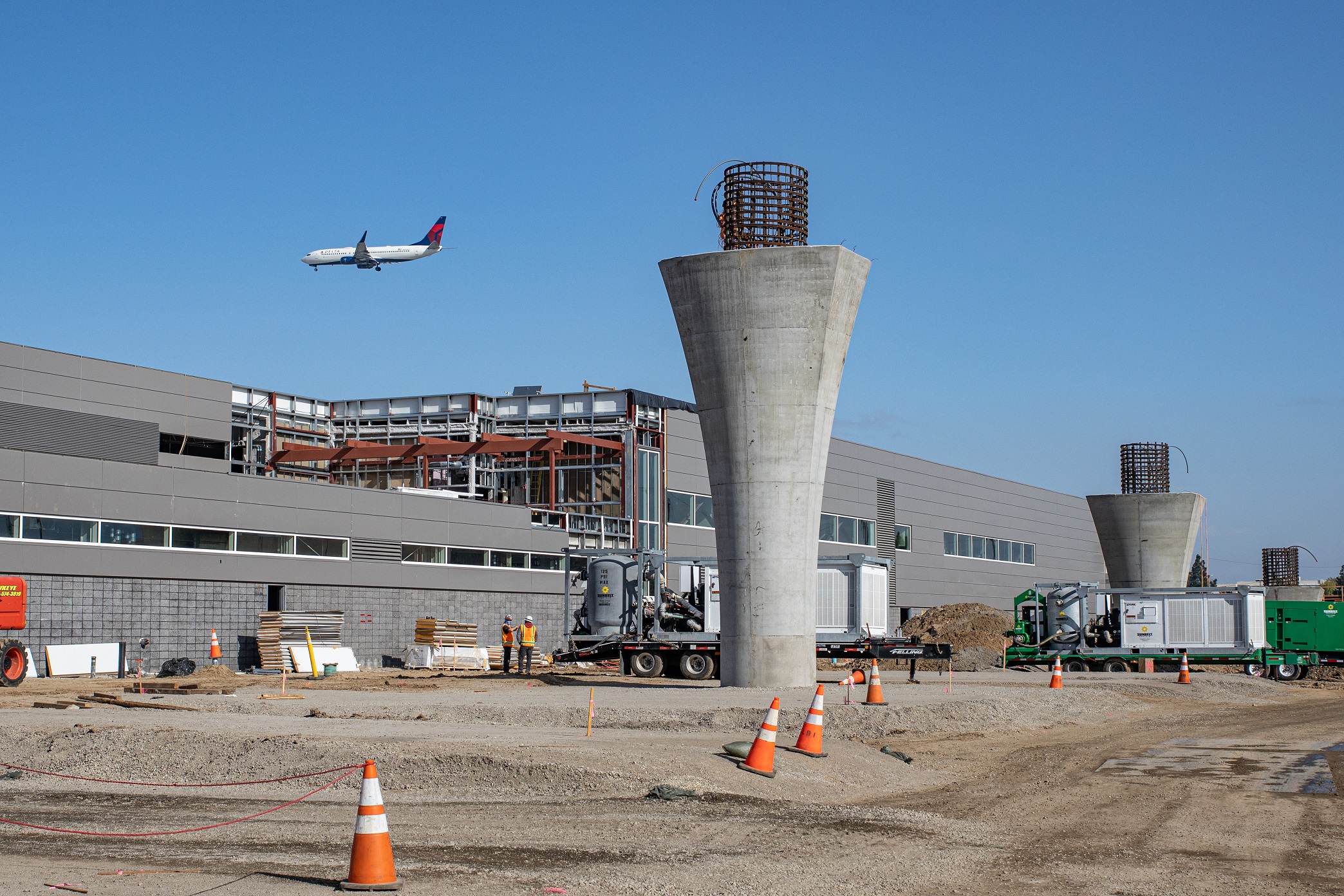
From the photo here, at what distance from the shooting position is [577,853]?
32.4 ft

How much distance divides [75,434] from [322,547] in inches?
326

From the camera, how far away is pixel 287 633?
123 feet

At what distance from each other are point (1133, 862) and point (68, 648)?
28607 mm

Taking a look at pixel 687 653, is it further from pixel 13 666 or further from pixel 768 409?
pixel 13 666

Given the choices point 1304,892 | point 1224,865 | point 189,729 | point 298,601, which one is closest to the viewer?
point 1304,892

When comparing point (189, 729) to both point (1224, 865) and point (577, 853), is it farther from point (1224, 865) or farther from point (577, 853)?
point (1224, 865)

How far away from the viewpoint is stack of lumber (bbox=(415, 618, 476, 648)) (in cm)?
4194

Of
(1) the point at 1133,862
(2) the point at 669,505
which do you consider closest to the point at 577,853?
(1) the point at 1133,862

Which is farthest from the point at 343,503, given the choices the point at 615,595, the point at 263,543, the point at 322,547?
the point at 615,595

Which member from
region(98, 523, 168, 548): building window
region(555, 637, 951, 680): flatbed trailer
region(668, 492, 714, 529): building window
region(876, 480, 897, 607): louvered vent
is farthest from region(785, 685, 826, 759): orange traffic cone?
region(876, 480, 897, 607): louvered vent

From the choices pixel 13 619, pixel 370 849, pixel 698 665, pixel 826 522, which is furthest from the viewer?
pixel 826 522

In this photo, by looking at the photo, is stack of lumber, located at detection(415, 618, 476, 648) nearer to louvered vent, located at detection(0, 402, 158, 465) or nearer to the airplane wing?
louvered vent, located at detection(0, 402, 158, 465)

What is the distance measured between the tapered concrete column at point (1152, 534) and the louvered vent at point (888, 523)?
14.0 m

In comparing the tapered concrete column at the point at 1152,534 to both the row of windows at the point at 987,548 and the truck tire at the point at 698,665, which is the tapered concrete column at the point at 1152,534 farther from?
the truck tire at the point at 698,665
